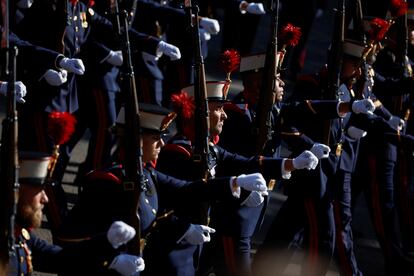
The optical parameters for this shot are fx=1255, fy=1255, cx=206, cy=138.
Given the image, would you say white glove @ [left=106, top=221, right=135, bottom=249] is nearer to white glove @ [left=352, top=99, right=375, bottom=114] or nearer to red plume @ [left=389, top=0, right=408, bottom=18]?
white glove @ [left=352, top=99, right=375, bottom=114]

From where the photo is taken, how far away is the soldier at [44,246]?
5441mm

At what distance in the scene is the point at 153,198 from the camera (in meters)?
6.21

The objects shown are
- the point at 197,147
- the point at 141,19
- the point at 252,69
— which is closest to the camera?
the point at 197,147

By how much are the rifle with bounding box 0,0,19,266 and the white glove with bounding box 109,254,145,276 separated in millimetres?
509

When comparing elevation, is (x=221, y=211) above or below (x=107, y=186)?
below

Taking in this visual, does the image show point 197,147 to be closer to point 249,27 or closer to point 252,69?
point 252,69

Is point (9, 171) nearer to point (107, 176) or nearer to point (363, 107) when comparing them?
point (107, 176)

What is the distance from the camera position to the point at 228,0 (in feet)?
37.0

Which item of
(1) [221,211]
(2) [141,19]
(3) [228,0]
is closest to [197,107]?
(1) [221,211]

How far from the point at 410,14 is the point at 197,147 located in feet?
12.0

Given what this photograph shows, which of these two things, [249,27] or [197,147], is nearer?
[197,147]

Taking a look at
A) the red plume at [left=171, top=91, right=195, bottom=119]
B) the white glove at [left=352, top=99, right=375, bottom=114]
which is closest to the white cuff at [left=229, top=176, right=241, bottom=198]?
the red plume at [left=171, top=91, right=195, bottom=119]

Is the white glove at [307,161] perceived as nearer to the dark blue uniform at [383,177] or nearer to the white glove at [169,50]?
the white glove at [169,50]

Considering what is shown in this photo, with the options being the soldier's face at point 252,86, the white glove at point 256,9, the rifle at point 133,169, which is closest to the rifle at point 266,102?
the soldier's face at point 252,86
